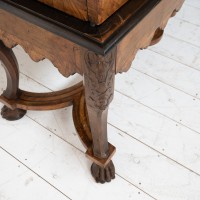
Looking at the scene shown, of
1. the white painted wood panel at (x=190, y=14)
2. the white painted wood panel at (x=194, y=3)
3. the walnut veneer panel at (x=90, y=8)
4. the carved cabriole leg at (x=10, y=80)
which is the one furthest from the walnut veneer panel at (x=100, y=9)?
the white painted wood panel at (x=194, y=3)

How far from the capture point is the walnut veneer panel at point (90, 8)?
→ 1.56 feet

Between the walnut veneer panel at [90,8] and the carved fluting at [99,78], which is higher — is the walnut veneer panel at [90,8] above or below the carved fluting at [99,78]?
above

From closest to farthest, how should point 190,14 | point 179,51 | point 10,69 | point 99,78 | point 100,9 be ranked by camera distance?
point 100,9, point 99,78, point 10,69, point 179,51, point 190,14

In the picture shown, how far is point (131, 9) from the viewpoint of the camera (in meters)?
0.54

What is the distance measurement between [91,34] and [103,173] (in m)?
0.59

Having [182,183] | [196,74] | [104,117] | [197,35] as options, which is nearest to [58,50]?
[104,117]

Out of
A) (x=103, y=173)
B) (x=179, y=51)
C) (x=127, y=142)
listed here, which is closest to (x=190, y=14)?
(x=179, y=51)

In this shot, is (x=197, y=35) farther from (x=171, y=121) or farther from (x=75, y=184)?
(x=75, y=184)

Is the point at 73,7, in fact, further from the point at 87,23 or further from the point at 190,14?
the point at 190,14

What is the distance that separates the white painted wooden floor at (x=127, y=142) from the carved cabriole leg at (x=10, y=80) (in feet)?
0.11

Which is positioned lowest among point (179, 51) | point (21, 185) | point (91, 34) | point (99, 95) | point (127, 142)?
point (21, 185)

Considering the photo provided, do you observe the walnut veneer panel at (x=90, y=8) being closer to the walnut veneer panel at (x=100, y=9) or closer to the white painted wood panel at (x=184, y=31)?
the walnut veneer panel at (x=100, y=9)

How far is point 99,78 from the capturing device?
1.90 feet

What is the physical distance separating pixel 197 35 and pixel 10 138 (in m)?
1.07
